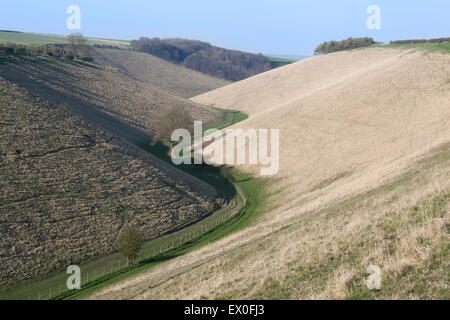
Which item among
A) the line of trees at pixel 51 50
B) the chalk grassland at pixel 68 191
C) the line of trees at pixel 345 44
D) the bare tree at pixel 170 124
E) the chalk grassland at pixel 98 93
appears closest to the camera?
the chalk grassland at pixel 68 191

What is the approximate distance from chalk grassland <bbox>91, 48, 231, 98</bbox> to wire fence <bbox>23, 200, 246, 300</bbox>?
116159 mm

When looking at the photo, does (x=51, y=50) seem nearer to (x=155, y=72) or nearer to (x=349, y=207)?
(x=155, y=72)

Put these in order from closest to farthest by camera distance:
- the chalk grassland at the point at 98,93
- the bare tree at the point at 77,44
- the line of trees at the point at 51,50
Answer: the chalk grassland at the point at 98,93 < the line of trees at the point at 51,50 < the bare tree at the point at 77,44

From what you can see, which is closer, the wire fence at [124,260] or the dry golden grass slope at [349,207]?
the dry golden grass slope at [349,207]

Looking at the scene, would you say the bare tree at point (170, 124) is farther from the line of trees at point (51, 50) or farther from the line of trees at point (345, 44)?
the line of trees at point (345, 44)

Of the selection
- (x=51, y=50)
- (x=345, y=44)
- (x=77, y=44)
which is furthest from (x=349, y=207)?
(x=345, y=44)

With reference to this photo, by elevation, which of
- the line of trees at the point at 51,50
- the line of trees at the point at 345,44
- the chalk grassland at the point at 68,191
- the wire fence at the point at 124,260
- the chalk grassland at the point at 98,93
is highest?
the line of trees at the point at 345,44

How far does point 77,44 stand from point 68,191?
9435 centimetres

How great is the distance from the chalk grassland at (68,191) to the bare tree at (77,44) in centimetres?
6604

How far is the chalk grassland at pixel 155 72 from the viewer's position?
6064 inches

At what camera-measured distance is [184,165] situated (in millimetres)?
54875

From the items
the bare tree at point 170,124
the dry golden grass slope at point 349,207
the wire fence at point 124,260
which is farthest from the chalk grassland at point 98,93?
the wire fence at point 124,260

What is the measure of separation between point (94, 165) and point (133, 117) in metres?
38.8
